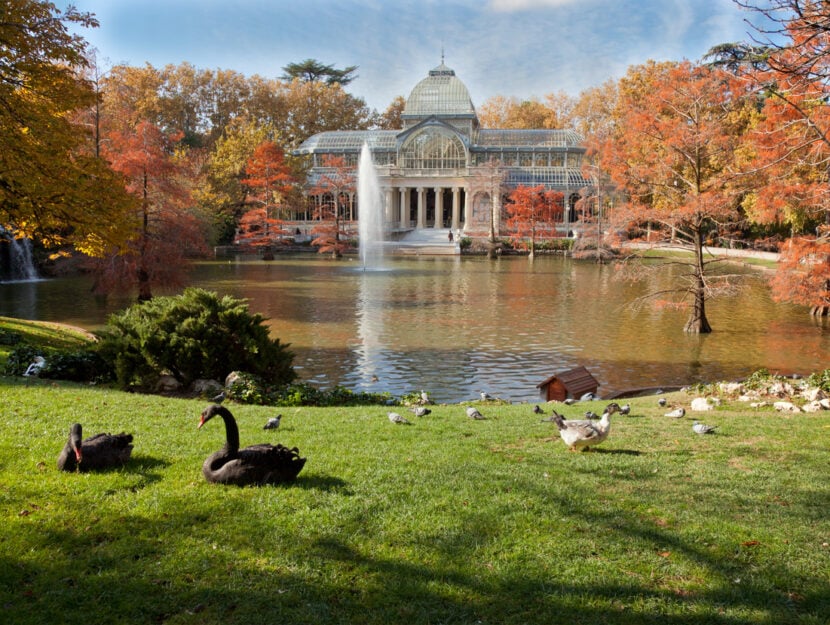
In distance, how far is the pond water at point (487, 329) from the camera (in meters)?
14.7

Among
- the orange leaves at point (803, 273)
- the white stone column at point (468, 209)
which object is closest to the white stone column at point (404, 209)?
the white stone column at point (468, 209)

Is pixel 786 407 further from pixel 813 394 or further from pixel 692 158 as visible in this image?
pixel 692 158

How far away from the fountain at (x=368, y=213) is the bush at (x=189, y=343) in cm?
3119

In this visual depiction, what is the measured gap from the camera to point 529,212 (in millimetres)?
52969

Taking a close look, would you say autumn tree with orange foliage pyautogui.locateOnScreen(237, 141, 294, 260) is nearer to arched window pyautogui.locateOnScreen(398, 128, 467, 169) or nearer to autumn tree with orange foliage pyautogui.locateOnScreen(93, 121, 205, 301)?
arched window pyautogui.locateOnScreen(398, 128, 467, 169)

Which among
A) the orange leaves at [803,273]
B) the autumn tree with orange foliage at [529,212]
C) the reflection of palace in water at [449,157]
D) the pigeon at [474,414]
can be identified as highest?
the reflection of palace in water at [449,157]

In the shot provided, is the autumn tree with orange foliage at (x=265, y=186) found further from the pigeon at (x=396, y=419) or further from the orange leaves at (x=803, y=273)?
the pigeon at (x=396, y=419)

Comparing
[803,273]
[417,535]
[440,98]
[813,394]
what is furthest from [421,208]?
[417,535]

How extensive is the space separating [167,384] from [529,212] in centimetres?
4502

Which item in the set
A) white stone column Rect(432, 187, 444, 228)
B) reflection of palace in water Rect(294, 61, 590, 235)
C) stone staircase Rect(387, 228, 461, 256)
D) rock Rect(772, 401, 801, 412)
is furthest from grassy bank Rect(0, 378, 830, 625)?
white stone column Rect(432, 187, 444, 228)

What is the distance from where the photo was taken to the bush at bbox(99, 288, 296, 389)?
10891 millimetres

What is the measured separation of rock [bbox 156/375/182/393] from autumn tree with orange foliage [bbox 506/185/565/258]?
4212 cm

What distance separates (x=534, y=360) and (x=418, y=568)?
39.5 ft

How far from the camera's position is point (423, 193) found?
225ft
